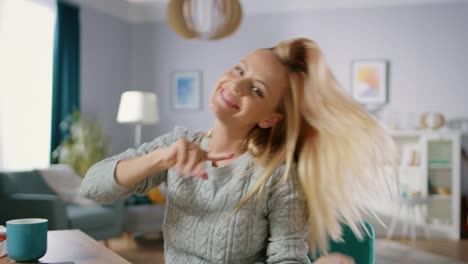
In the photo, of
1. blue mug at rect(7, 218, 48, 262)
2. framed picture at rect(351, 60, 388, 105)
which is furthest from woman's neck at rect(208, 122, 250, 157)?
framed picture at rect(351, 60, 388, 105)

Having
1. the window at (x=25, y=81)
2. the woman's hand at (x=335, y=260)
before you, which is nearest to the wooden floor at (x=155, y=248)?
the window at (x=25, y=81)

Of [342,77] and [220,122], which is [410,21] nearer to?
[342,77]

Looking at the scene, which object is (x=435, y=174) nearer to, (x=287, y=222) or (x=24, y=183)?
(x=24, y=183)

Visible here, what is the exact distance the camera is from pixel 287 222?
1067 mm

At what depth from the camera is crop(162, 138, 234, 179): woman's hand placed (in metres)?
0.90

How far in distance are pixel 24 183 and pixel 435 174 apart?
14.1 ft

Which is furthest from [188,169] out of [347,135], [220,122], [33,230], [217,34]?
[217,34]

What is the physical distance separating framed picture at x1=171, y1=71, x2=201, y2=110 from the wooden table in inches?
216

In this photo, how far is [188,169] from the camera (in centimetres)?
90

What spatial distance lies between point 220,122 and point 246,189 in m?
0.14

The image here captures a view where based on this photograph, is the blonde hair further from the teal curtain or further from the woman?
the teal curtain

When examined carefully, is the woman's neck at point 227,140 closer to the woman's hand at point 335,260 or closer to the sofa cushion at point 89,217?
the woman's hand at point 335,260

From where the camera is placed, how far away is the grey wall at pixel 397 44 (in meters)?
6.26

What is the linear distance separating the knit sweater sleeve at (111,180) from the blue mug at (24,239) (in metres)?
0.19
